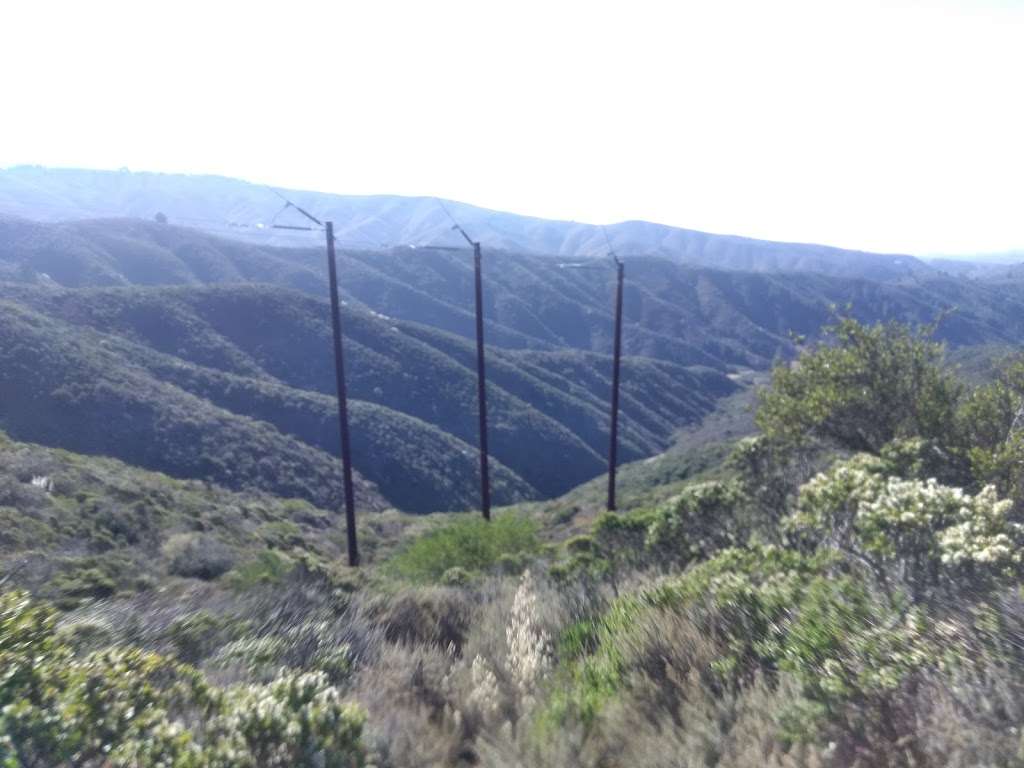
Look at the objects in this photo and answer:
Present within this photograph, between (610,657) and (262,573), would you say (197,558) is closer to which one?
(262,573)

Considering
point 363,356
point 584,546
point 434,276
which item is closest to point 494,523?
point 584,546

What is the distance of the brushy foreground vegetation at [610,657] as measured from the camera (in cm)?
340

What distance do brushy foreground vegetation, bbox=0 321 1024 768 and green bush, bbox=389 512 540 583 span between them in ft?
15.3

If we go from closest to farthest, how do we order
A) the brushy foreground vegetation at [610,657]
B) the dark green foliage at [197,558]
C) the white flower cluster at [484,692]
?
the brushy foreground vegetation at [610,657]
the white flower cluster at [484,692]
the dark green foliage at [197,558]

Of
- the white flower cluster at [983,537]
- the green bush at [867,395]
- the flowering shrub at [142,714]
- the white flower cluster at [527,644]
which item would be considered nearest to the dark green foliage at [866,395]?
the green bush at [867,395]

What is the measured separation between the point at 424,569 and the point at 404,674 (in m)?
8.19

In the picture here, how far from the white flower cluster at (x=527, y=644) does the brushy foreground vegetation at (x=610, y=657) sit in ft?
0.07

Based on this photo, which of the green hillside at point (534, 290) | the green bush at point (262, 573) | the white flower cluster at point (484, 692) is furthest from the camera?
the green hillside at point (534, 290)

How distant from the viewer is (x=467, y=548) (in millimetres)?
14008

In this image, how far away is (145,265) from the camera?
77.2 m

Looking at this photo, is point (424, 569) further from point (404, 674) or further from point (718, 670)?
point (718, 670)

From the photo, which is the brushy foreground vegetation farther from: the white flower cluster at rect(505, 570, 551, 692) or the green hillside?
the green hillside

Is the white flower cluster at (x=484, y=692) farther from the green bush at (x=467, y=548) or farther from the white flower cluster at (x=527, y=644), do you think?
the green bush at (x=467, y=548)

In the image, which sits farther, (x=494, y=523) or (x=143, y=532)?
(x=143, y=532)
